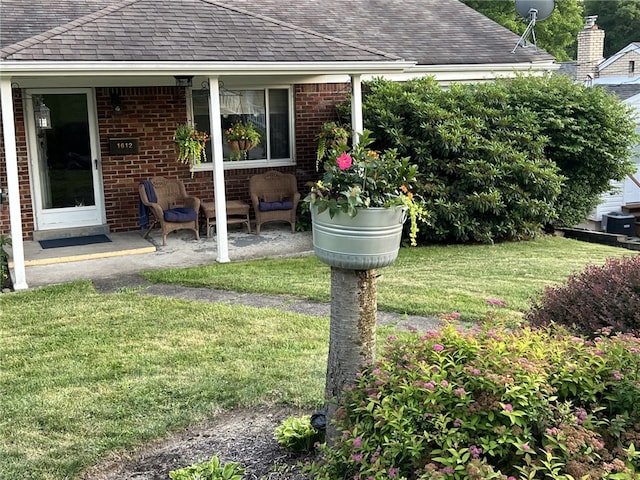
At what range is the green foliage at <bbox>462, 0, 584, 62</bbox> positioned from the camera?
105ft

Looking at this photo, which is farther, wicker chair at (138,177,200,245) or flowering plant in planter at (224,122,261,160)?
flowering plant in planter at (224,122,261,160)

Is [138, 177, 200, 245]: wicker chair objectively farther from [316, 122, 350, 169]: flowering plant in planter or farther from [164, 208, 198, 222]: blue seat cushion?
[316, 122, 350, 169]: flowering plant in planter

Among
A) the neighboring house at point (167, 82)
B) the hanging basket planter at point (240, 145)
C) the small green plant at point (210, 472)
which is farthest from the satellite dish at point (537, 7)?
the small green plant at point (210, 472)

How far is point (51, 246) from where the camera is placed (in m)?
10.3

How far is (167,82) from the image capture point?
37.1 ft

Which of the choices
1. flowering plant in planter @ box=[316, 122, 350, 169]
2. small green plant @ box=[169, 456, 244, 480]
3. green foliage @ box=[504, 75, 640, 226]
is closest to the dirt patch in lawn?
small green plant @ box=[169, 456, 244, 480]

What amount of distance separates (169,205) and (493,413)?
30.4 ft

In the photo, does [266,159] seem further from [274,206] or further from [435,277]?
[435,277]

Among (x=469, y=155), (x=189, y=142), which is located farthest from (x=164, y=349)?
(x=469, y=155)

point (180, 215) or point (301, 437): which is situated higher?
point (180, 215)

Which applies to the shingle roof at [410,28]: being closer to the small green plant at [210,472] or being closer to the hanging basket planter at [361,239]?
the hanging basket planter at [361,239]

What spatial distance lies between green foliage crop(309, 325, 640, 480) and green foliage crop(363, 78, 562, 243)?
25.1ft

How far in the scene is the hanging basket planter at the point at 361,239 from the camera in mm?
3277

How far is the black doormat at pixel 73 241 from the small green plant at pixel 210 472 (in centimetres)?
748
